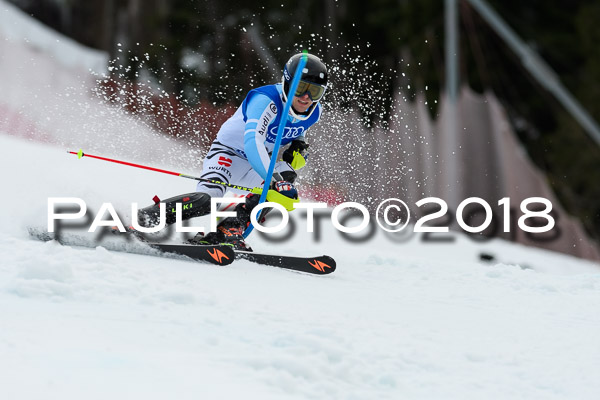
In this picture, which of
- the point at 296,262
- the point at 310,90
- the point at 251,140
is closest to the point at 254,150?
the point at 251,140

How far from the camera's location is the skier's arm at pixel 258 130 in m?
5.11

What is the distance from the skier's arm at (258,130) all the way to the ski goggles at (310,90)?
0.21 meters

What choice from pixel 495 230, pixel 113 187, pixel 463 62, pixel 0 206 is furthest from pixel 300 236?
pixel 463 62

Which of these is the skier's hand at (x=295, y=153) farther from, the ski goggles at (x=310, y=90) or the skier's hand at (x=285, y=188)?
the skier's hand at (x=285, y=188)

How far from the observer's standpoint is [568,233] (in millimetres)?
11086

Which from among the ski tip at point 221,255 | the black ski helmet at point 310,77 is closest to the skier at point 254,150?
the black ski helmet at point 310,77

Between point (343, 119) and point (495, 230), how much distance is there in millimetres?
2679

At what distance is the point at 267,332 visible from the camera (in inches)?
130

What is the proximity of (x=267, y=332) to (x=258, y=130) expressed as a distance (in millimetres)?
2113

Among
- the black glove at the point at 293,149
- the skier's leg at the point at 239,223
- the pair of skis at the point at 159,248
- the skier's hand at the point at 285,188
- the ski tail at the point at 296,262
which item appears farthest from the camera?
the black glove at the point at 293,149

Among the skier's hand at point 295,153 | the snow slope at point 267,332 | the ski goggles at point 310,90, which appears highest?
the ski goggles at point 310,90

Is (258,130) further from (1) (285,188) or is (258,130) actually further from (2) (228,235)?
(2) (228,235)

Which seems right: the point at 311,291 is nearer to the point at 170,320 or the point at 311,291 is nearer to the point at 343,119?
the point at 170,320

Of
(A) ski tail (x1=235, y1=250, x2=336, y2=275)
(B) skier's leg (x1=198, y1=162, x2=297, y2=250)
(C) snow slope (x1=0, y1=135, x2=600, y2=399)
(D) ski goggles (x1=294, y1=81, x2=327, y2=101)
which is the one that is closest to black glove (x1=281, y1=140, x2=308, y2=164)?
(B) skier's leg (x1=198, y1=162, x2=297, y2=250)
